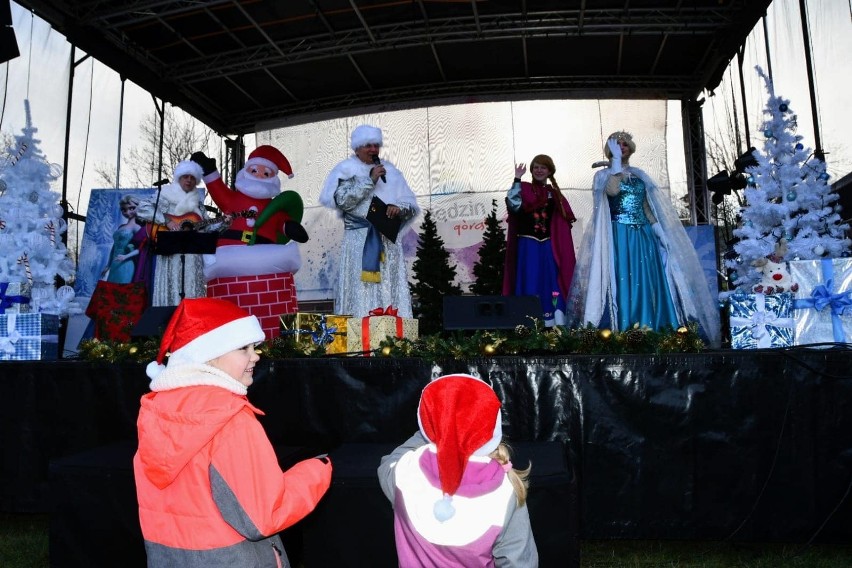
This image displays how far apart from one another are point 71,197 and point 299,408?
7.12 metres

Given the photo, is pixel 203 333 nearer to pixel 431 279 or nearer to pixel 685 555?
pixel 685 555

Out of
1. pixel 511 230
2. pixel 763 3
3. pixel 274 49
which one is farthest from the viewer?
pixel 274 49

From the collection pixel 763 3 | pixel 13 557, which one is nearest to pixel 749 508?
pixel 13 557

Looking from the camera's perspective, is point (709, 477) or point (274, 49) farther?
point (274, 49)

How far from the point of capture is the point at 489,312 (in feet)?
10.9

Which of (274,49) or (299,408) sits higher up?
(274,49)

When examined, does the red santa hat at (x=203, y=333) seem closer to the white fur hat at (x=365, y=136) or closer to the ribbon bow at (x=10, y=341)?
the ribbon bow at (x=10, y=341)

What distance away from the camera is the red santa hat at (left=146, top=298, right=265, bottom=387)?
1.61m

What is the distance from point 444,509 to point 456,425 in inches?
7.2

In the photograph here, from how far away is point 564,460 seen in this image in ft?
7.16

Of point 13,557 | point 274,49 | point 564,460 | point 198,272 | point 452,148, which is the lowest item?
point 13,557

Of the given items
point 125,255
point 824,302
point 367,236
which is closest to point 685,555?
point 824,302

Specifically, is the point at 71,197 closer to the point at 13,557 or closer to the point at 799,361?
the point at 13,557

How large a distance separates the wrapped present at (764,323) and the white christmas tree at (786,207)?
33.7 inches
